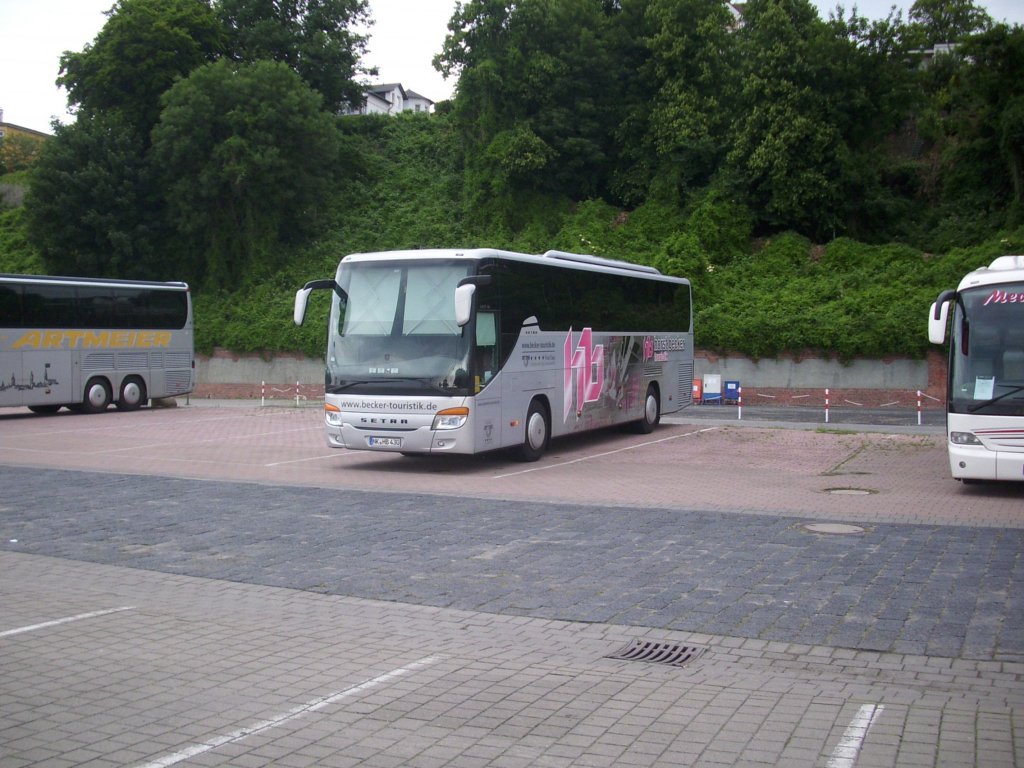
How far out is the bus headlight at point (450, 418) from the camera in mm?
A: 16281

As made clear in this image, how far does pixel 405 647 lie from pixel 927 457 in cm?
1470

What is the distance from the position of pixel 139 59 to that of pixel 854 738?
5407cm

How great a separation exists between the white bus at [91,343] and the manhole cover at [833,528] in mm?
23171

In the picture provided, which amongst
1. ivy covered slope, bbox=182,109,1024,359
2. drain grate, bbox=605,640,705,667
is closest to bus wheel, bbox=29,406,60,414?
ivy covered slope, bbox=182,109,1024,359

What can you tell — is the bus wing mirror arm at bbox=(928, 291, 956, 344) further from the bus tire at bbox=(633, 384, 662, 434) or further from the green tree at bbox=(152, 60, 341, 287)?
the green tree at bbox=(152, 60, 341, 287)

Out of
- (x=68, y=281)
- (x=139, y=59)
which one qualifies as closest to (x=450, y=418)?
(x=68, y=281)

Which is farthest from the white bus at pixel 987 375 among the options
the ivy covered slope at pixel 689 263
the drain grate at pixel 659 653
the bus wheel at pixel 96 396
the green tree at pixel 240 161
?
the green tree at pixel 240 161

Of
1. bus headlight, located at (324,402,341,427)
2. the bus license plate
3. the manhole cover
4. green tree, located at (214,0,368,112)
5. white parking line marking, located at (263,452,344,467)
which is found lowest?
white parking line marking, located at (263,452,344,467)

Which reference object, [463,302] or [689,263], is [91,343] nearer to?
[463,302]

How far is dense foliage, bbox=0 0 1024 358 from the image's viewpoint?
133 feet

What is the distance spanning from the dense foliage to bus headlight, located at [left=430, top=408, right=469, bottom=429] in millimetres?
22850

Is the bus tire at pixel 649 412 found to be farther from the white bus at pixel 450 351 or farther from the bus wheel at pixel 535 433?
the bus wheel at pixel 535 433

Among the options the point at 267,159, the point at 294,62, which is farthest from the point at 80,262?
the point at 294,62

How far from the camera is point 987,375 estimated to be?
1412 centimetres
